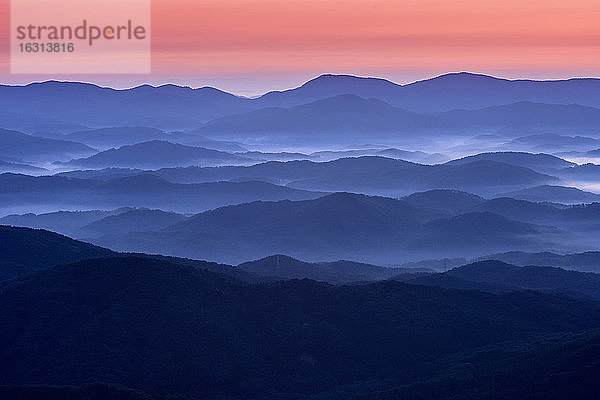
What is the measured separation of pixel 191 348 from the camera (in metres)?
74.6

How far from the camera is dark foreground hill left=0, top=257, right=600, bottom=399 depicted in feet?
231

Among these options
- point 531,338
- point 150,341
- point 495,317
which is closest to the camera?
point 150,341

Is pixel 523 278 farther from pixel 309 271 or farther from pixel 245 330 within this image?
pixel 245 330

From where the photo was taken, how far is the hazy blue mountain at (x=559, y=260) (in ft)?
534

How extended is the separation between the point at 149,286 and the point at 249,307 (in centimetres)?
968

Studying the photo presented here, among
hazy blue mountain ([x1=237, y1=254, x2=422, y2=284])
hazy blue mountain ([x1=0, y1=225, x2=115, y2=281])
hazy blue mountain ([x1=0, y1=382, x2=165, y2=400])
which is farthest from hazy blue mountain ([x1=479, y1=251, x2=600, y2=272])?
hazy blue mountain ([x1=0, y1=382, x2=165, y2=400])

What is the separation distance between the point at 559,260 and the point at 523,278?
46.0 meters

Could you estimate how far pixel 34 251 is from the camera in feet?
389

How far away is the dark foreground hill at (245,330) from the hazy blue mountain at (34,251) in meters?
25.1

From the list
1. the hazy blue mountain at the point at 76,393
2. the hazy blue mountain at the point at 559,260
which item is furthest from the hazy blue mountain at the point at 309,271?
the hazy blue mountain at the point at 76,393

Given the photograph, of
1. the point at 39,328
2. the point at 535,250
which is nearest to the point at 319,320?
the point at 39,328

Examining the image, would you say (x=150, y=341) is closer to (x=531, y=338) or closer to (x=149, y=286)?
(x=149, y=286)

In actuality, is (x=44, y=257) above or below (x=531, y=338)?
above

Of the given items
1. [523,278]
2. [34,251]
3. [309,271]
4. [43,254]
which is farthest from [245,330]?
[523,278]
